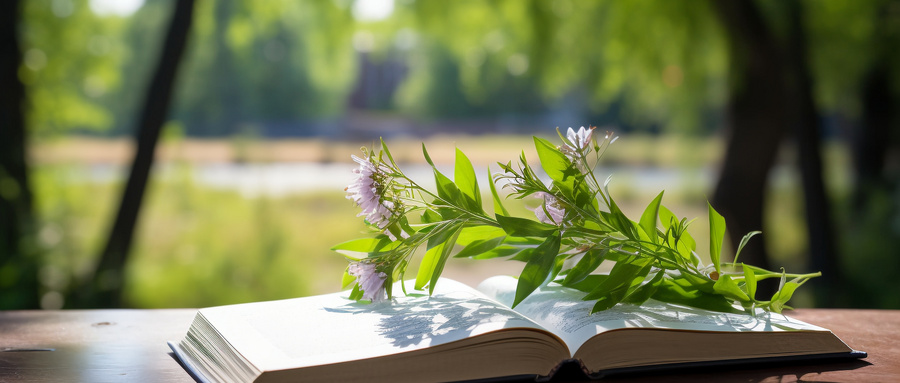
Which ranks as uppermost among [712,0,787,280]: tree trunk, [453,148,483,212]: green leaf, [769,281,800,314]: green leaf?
[712,0,787,280]: tree trunk

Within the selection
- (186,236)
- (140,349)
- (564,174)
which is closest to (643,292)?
(564,174)

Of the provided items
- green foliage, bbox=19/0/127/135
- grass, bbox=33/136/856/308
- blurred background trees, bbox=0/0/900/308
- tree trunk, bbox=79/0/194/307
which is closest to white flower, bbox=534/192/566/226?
blurred background trees, bbox=0/0/900/308

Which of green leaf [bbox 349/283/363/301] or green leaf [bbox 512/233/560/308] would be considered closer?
green leaf [bbox 512/233/560/308]

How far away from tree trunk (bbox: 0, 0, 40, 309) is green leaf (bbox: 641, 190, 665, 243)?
9.00ft

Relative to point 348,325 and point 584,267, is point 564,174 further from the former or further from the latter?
point 348,325

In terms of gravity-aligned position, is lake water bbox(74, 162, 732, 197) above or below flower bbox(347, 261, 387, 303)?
above

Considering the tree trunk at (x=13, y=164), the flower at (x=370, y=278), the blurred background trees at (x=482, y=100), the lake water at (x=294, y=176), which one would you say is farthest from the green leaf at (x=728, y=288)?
the tree trunk at (x=13, y=164)

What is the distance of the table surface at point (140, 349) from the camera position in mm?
693

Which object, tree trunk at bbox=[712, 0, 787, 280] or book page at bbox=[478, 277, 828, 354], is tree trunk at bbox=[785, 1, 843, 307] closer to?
tree trunk at bbox=[712, 0, 787, 280]

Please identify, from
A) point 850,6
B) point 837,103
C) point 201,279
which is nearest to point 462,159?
point 201,279

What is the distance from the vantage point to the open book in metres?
0.62

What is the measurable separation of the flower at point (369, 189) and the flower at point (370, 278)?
5 cm

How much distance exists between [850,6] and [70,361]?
3.99m

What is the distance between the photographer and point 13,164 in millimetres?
2971
